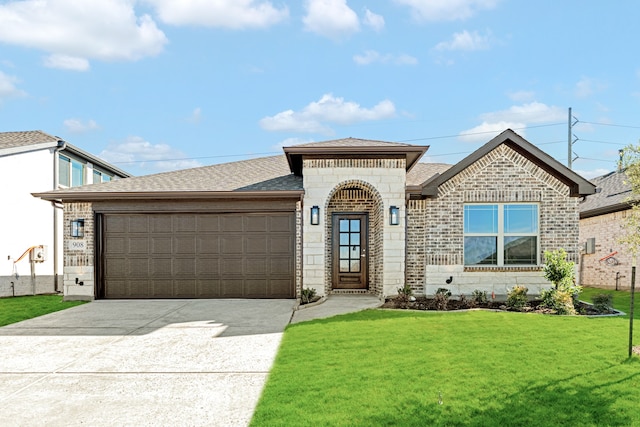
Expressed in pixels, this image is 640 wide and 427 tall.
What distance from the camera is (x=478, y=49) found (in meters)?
15.8

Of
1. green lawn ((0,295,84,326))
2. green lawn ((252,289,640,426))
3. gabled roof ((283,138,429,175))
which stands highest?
gabled roof ((283,138,429,175))

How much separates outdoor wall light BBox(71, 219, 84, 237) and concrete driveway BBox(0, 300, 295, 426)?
107 inches

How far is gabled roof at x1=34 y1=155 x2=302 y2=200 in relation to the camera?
11.6 metres

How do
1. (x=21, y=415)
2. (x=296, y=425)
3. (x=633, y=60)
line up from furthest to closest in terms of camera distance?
(x=633, y=60)
(x=21, y=415)
(x=296, y=425)

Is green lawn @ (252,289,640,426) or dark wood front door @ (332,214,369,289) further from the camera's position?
dark wood front door @ (332,214,369,289)

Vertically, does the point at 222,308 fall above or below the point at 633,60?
below

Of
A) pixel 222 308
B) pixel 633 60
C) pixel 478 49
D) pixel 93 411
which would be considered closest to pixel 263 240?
pixel 222 308

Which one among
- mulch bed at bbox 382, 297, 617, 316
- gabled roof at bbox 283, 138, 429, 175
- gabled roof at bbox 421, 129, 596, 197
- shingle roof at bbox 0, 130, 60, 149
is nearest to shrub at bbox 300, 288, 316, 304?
mulch bed at bbox 382, 297, 617, 316

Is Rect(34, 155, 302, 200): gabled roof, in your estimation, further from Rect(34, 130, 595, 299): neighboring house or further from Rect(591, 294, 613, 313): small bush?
Rect(591, 294, 613, 313): small bush

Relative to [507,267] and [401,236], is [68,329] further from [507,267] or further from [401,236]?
[507,267]

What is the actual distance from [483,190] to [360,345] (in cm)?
678

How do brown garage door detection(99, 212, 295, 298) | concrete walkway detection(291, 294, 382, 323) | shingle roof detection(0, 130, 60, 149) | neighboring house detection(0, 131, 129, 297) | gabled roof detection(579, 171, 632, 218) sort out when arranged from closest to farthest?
concrete walkway detection(291, 294, 382, 323), brown garage door detection(99, 212, 295, 298), neighboring house detection(0, 131, 129, 297), shingle roof detection(0, 130, 60, 149), gabled roof detection(579, 171, 632, 218)

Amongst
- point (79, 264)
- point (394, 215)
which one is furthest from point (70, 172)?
point (394, 215)

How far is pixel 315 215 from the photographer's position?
11555 millimetres
